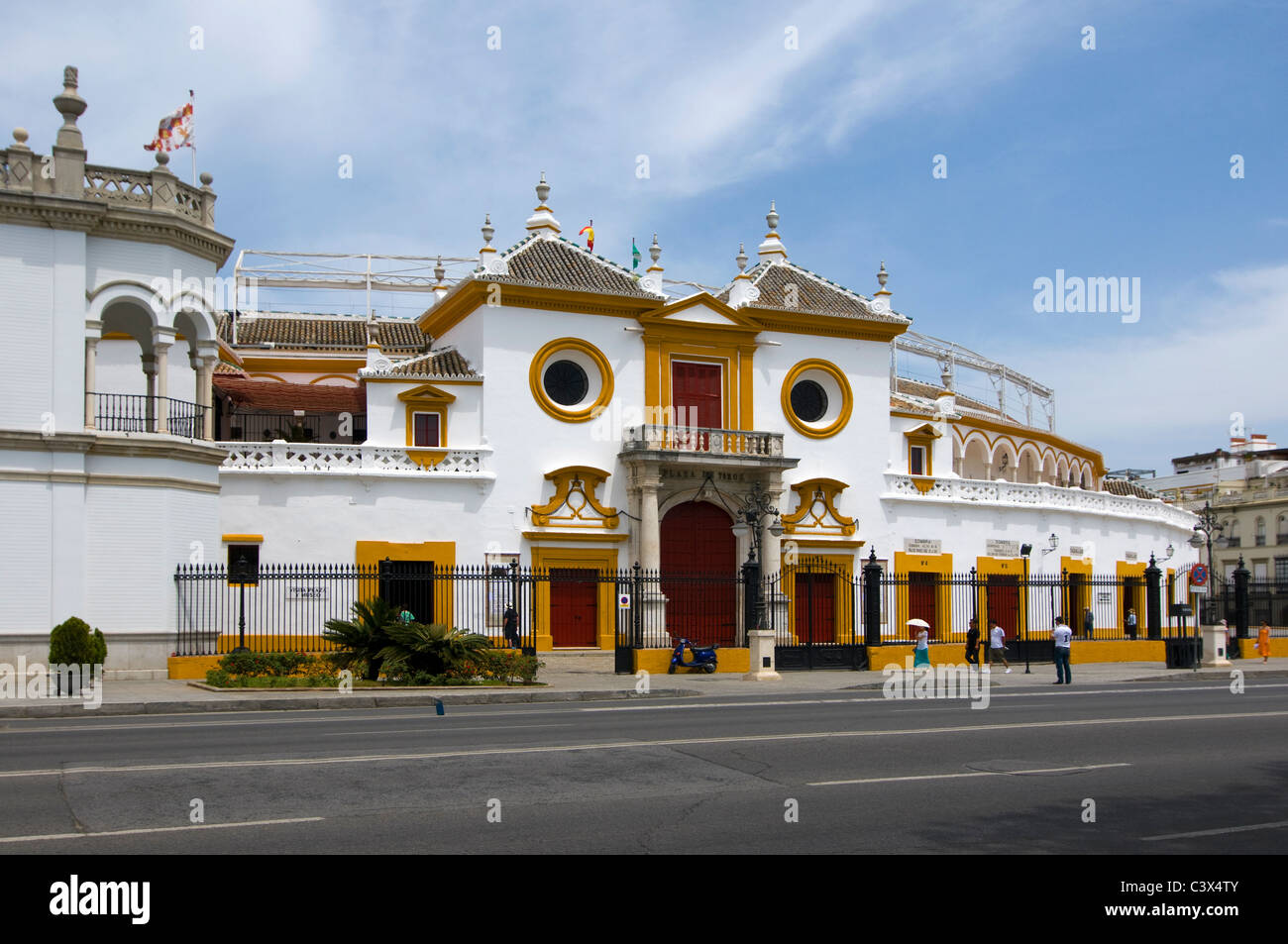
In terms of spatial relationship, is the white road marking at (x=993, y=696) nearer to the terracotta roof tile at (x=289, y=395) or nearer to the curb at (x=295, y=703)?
the curb at (x=295, y=703)

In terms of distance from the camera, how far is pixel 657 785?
1091cm

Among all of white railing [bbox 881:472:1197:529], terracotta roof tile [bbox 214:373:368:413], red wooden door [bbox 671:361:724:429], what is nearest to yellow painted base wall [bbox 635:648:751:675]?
red wooden door [bbox 671:361:724:429]

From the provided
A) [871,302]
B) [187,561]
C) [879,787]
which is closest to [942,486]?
Result: [871,302]

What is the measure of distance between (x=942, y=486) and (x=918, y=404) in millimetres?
3534

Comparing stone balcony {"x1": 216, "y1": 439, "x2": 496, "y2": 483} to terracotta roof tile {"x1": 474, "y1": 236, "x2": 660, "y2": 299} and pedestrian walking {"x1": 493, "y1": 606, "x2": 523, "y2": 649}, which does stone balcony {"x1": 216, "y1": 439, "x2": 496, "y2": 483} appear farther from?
pedestrian walking {"x1": 493, "y1": 606, "x2": 523, "y2": 649}

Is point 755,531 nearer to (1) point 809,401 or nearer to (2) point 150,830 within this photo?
(1) point 809,401

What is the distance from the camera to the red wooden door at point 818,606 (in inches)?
1597

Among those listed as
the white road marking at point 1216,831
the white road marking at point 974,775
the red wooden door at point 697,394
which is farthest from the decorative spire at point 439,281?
the white road marking at point 1216,831

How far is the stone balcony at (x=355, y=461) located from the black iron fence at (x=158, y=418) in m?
4.92

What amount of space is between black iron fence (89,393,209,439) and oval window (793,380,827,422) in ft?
65.3

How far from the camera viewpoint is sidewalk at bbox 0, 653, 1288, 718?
19938mm

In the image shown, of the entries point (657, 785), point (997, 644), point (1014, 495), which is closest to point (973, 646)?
point (997, 644)
